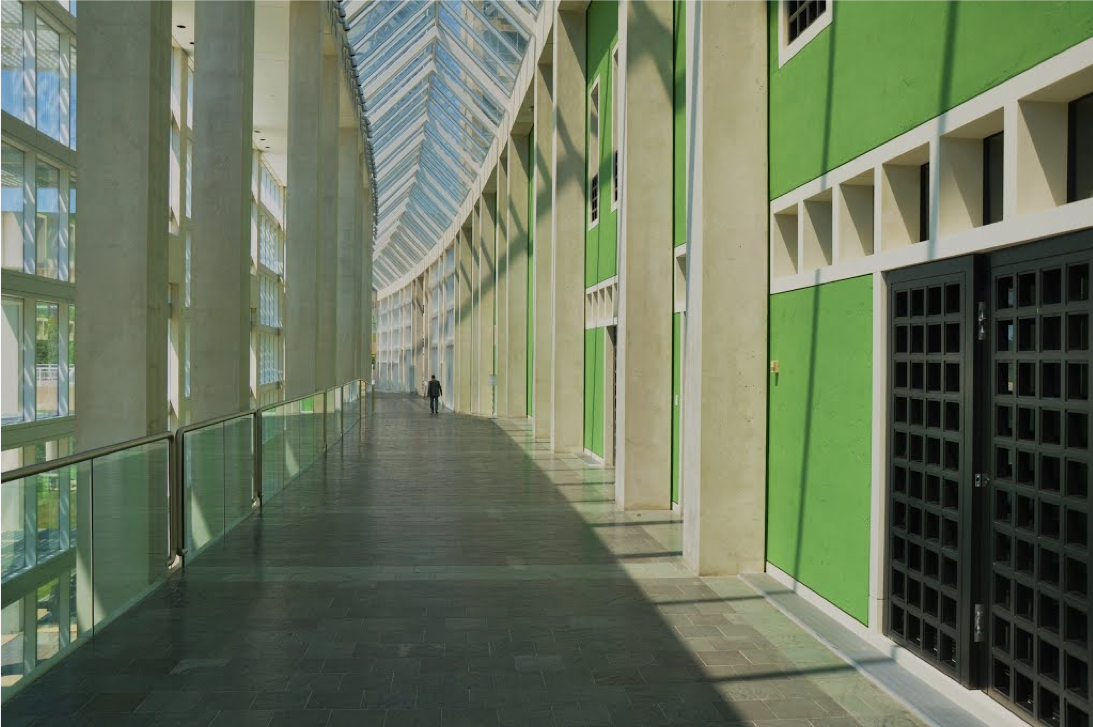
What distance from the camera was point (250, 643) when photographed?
6273 mm

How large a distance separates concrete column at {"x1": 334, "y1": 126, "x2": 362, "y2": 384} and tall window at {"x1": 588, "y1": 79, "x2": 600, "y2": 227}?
16.0 metres

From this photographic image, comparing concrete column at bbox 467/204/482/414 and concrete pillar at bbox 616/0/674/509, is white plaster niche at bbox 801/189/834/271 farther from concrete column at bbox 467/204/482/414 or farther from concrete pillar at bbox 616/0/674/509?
concrete column at bbox 467/204/482/414

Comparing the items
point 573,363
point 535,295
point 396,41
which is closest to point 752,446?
point 573,363

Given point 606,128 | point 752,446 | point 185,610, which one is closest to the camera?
point 185,610

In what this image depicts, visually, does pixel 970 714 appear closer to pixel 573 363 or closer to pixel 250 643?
pixel 250 643

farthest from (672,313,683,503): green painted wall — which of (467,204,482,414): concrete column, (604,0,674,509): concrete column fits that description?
(467,204,482,414): concrete column

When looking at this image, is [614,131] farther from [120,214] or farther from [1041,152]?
[1041,152]

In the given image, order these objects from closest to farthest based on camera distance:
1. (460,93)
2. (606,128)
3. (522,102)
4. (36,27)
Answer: (606,128) → (36,27) → (522,102) → (460,93)

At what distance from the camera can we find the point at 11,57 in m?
17.5

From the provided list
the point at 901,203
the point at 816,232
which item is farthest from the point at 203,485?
the point at 901,203

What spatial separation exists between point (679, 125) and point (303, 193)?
12560 millimetres

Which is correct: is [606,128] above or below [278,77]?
below

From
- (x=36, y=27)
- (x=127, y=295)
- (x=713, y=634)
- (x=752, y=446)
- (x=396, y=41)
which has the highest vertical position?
(x=396, y=41)

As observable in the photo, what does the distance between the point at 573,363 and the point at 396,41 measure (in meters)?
11.5
